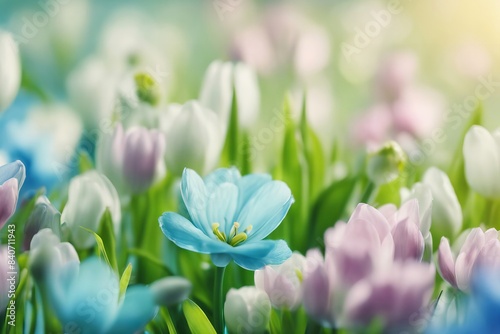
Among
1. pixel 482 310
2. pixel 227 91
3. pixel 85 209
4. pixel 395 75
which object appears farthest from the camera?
pixel 395 75

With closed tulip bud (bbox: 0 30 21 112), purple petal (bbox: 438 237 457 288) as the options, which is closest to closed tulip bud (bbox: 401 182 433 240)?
purple petal (bbox: 438 237 457 288)

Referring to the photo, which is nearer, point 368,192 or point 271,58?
point 368,192

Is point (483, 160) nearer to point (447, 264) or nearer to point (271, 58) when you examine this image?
point (447, 264)

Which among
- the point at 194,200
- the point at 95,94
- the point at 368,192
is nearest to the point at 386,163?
the point at 368,192

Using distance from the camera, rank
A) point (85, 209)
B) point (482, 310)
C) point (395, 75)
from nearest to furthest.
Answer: point (482, 310) < point (85, 209) < point (395, 75)

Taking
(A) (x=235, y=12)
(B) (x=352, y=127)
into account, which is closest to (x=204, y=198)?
(B) (x=352, y=127)

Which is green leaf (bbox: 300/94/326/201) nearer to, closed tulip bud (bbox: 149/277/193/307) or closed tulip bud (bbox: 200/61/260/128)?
closed tulip bud (bbox: 200/61/260/128)

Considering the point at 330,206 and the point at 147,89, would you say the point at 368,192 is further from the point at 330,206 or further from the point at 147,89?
the point at 147,89

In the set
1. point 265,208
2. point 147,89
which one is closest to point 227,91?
point 147,89
